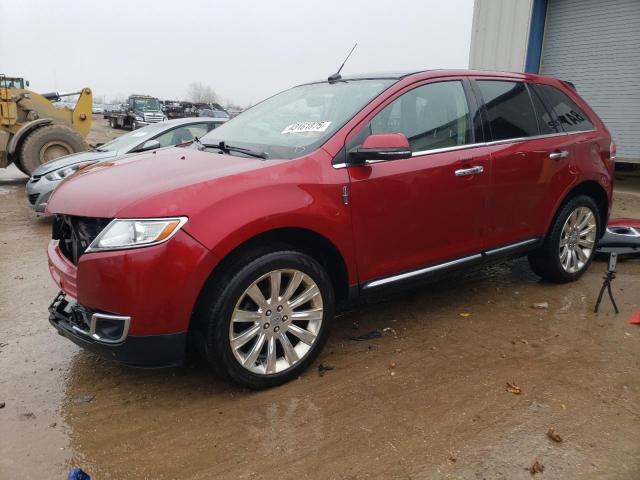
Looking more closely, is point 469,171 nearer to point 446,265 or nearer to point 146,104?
point 446,265

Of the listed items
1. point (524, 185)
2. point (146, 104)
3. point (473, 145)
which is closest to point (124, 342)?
point (473, 145)

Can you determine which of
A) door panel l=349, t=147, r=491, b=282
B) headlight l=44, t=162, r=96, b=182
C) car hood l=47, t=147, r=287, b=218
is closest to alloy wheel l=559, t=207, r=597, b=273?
door panel l=349, t=147, r=491, b=282

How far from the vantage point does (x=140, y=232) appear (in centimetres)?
250

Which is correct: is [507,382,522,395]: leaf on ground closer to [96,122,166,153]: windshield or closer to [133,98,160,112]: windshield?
[96,122,166,153]: windshield

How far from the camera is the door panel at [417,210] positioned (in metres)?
3.12

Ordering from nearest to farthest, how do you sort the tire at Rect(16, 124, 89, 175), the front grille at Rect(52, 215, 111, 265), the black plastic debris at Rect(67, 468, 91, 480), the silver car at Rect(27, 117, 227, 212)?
the black plastic debris at Rect(67, 468, 91, 480) → the front grille at Rect(52, 215, 111, 265) → the silver car at Rect(27, 117, 227, 212) → the tire at Rect(16, 124, 89, 175)

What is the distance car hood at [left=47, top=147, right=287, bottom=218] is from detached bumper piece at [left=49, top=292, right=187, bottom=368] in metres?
0.51

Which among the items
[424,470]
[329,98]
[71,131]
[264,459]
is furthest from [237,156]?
[71,131]

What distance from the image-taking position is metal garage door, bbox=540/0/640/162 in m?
10.2

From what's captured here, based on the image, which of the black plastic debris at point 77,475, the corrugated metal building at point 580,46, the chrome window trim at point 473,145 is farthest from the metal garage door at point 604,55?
the black plastic debris at point 77,475

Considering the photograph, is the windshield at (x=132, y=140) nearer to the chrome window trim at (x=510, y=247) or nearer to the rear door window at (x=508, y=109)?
the rear door window at (x=508, y=109)

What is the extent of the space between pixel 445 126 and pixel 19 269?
14.0ft

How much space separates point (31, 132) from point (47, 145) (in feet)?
1.43

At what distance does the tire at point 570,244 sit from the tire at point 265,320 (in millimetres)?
2323
